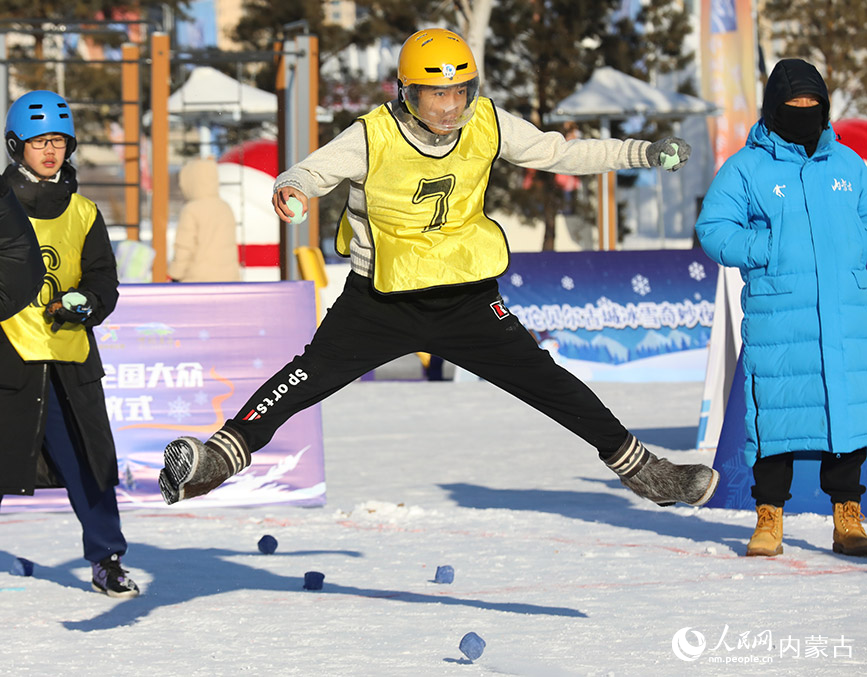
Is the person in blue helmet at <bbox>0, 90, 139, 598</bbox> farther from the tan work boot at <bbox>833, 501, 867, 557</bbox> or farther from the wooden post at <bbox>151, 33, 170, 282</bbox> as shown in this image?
the wooden post at <bbox>151, 33, 170, 282</bbox>

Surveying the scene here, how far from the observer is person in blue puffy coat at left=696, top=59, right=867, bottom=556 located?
6062 mm

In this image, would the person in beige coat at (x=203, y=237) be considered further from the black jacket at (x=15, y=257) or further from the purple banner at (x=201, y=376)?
the black jacket at (x=15, y=257)

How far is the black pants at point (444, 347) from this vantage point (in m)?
4.95

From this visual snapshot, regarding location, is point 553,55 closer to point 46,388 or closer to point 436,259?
point 46,388

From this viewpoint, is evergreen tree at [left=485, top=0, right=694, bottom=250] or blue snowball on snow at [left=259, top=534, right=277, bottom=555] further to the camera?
evergreen tree at [left=485, top=0, right=694, bottom=250]

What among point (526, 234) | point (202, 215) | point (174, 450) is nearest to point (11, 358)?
point (174, 450)

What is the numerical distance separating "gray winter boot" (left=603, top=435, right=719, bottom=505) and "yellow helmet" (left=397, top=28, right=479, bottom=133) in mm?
1303

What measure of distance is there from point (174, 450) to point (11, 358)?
1237mm

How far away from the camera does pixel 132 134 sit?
18000mm

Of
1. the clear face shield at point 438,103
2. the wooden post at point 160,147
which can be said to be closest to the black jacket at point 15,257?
the clear face shield at point 438,103

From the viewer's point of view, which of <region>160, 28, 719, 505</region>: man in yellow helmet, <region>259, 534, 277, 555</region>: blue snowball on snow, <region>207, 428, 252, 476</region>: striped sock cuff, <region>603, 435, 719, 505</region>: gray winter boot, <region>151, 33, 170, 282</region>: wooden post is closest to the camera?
<region>207, 428, 252, 476</region>: striped sock cuff

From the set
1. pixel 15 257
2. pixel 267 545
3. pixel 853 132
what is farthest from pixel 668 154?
pixel 853 132

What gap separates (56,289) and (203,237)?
Result: 350 inches

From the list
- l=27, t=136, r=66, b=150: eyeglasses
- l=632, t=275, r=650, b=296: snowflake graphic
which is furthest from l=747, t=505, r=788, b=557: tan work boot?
l=632, t=275, r=650, b=296: snowflake graphic
